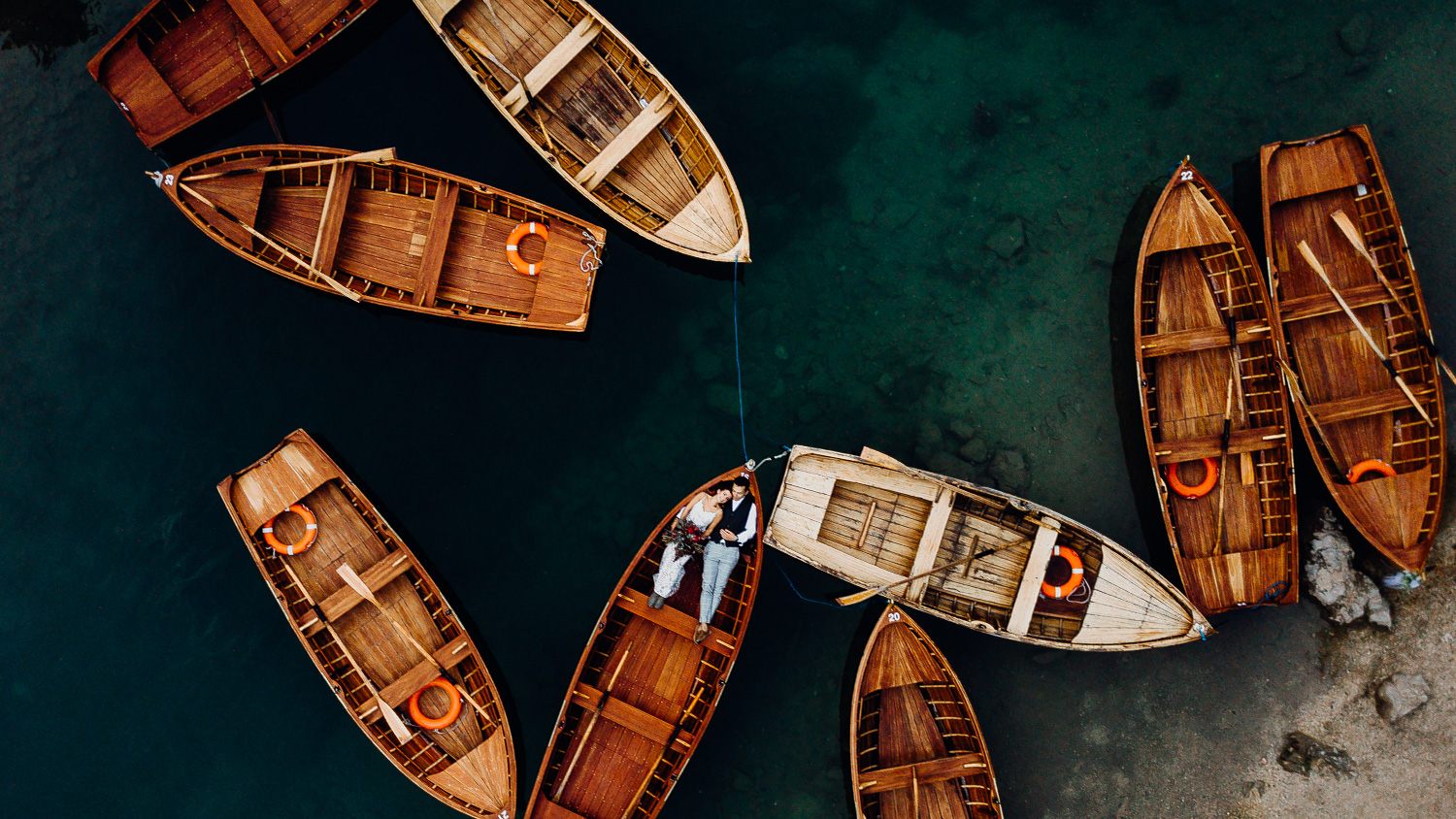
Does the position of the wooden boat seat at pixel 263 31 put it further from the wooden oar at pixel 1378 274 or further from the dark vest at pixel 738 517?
the wooden oar at pixel 1378 274

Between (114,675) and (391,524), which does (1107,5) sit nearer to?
(391,524)

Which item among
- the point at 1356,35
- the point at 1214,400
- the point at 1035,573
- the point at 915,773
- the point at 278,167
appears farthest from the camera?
the point at 1356,35

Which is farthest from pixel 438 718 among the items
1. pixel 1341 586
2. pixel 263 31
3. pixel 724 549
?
pixel 1341 586

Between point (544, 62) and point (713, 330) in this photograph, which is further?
point (713, 330)

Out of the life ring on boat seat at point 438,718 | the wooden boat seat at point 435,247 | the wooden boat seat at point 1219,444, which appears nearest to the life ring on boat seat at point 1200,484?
the wooden boat seat at point 1219,444

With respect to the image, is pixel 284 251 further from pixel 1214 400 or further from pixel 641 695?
pixel 1214 400

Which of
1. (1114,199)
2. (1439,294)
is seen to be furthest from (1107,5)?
(1439,294)
